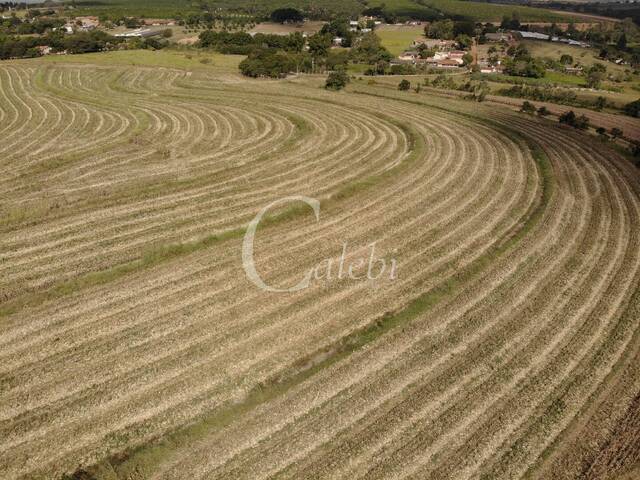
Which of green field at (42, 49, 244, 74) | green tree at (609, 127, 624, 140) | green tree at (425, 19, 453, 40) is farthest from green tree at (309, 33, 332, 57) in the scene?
green tree at (425, 19, 453, 40)

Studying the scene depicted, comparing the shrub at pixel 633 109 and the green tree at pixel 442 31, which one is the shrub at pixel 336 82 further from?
the green tree at pixel 442 31

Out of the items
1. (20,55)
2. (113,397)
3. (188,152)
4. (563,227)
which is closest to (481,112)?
(563,227)

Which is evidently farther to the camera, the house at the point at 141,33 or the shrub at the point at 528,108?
the house at the point at 141,33

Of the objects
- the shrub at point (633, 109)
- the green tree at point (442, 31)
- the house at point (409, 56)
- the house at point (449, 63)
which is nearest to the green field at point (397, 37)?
the house at point (409, 56)

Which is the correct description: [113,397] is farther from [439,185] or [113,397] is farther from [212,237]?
[439,185]

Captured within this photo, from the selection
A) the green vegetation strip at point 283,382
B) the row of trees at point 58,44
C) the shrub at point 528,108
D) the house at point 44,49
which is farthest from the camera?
the house at point 44,49
